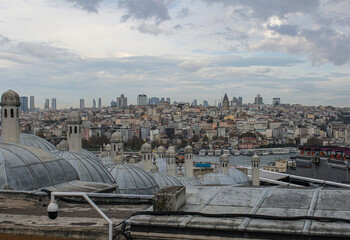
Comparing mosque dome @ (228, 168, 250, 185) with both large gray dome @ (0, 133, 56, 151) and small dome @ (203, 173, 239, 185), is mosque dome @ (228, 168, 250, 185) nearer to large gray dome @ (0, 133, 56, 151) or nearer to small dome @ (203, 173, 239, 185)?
small dome @ (203, 173, 239, 185)

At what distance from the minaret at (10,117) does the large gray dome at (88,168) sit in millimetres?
876

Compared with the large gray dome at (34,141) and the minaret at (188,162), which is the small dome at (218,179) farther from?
the large gray dome at (34,141)

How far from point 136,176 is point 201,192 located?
502 cm

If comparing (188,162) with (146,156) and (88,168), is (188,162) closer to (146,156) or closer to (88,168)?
(146,156)

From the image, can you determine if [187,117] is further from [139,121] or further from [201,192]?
[201,192]

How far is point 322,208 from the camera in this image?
258 cm

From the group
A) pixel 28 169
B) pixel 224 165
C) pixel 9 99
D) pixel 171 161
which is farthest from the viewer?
pixel 224 165

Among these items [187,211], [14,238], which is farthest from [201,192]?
Result: [14,238]

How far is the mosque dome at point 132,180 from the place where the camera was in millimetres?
7668

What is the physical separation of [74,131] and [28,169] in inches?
165

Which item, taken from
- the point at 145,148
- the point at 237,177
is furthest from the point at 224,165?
the point at 145,148

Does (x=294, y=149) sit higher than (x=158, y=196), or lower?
lower

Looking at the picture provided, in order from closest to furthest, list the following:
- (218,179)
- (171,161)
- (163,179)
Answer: (163,179)
(171,161)
(218,179)

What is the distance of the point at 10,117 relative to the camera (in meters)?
6.55
